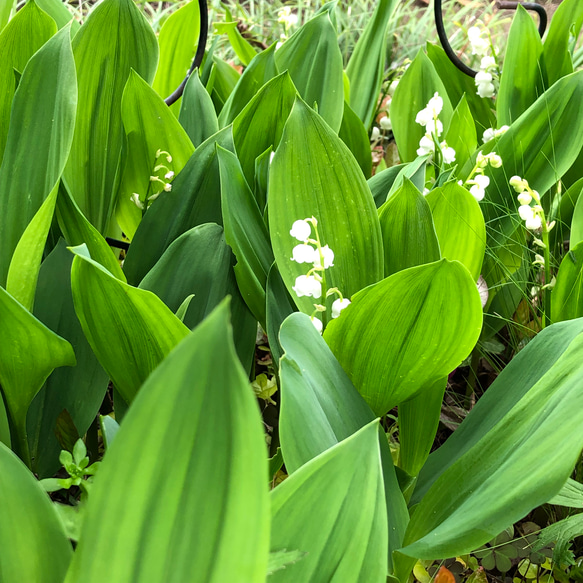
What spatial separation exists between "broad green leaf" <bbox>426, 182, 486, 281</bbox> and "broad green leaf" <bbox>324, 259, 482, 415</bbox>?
0.18m

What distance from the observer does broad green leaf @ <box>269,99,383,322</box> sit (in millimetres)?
608

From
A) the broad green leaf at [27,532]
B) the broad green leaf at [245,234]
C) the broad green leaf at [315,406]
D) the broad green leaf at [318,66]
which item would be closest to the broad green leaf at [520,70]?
the broad green leaf at [318,66]

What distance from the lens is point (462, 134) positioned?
3.02ft

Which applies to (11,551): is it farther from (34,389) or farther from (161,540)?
(34,389)

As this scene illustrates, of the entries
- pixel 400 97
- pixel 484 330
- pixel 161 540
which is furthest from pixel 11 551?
pixel 400 97

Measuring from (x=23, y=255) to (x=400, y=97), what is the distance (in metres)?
0.71

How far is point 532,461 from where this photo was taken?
42 centimetres

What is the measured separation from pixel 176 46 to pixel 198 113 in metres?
0.29

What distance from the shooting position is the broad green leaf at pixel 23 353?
0.49 meters

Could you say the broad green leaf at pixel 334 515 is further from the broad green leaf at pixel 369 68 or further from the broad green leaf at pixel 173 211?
the broad green leaf at pixel 369 68

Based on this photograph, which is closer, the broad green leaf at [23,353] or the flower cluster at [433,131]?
the broad green leaf at [23,353]

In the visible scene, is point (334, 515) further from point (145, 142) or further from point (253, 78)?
point (253, 78)

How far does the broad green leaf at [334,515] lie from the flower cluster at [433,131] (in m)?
0.56

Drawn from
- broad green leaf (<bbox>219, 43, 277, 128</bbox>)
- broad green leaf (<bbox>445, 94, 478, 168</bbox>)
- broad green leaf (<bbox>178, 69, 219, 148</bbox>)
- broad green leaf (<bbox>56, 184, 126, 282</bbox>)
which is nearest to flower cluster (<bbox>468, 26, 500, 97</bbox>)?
broad green leaf (<bbox>445, 94, 478, 168</bbox>)
